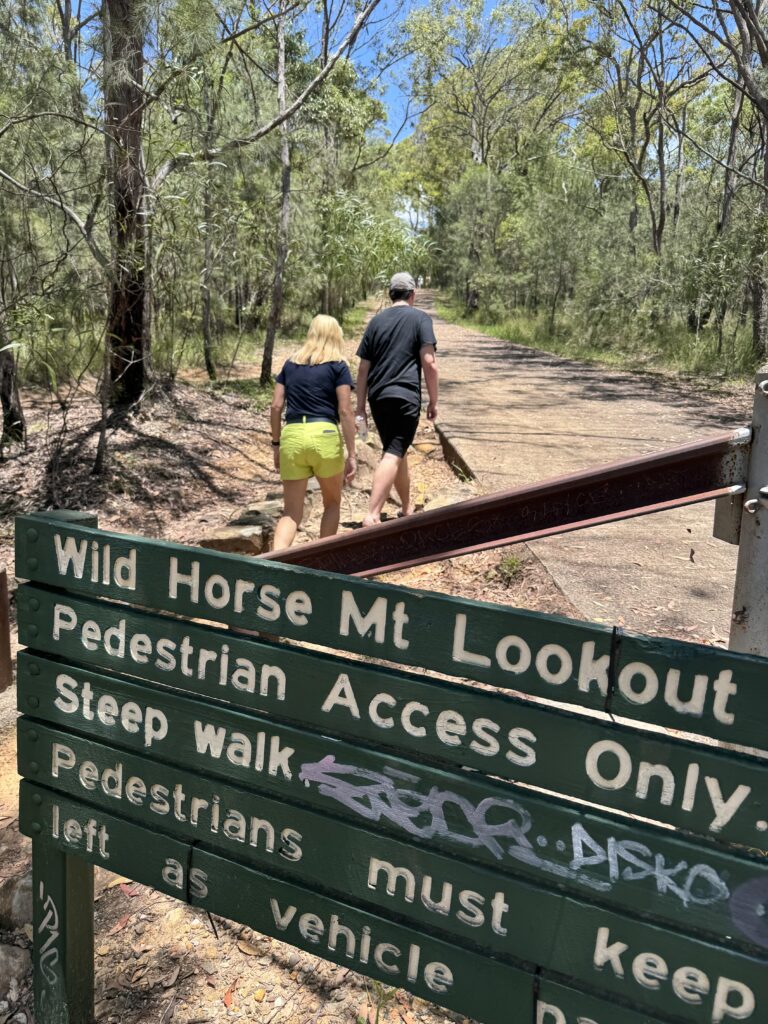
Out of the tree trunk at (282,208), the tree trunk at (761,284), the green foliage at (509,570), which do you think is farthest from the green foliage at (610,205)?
the green foliage at (509,570)

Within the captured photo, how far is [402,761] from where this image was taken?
5.17ft

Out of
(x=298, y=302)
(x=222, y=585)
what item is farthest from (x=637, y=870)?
(x=298, y=302)

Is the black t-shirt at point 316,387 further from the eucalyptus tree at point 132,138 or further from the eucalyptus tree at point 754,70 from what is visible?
the eucalyptus tree at point 754,70

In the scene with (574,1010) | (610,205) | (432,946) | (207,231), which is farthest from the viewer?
(610,205)

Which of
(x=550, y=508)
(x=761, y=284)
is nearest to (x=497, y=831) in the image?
(x=550, y=508)

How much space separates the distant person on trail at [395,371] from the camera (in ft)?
18.4

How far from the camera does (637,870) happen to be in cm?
140

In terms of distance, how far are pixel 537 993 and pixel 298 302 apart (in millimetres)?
23860

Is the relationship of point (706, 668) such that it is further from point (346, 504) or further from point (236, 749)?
point (346, 504)

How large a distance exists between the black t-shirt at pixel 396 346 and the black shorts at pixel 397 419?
48 millimetres

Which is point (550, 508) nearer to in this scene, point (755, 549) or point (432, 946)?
point (755, 549)

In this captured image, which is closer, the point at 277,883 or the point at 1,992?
the point at 277,883

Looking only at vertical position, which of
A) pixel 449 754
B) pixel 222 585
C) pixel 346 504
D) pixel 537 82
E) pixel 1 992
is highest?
pixel 537 82

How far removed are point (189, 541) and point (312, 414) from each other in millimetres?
2568
